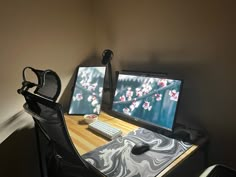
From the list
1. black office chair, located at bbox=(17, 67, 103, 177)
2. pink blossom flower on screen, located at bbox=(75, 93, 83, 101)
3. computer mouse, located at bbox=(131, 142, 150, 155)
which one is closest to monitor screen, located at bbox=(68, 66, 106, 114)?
pink blossom flower on screen, located at bbox=(75, 93, 83, 101)

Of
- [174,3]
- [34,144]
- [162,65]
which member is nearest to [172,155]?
[162,65]

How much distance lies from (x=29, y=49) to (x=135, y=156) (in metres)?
1.10

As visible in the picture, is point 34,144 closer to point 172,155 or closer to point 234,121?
point 172,155

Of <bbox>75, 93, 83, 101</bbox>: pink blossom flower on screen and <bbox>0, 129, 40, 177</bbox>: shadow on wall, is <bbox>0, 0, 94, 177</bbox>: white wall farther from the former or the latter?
<bbox>75, 93, 83, 101</bbox>: pink blossom flower on screen

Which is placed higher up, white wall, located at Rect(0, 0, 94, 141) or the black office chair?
white wall, located at Rect(0, 0, 94, 141)

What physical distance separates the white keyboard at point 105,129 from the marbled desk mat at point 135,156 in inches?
1.6

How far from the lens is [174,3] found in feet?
4.32

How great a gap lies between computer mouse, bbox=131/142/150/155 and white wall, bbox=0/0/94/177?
3.15 ft

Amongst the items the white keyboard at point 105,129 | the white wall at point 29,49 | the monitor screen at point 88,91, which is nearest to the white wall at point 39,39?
→ the white wall at point 29,49

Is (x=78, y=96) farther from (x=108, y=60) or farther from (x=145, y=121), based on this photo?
(x=145, y=121)

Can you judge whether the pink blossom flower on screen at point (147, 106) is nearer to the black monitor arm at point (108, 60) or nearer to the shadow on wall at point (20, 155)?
the black monitor arm at point (108, 60)

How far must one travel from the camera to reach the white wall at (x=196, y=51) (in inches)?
46.4

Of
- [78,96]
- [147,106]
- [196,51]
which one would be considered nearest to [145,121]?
[147,106]

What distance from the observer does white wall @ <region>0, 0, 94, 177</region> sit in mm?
1508
